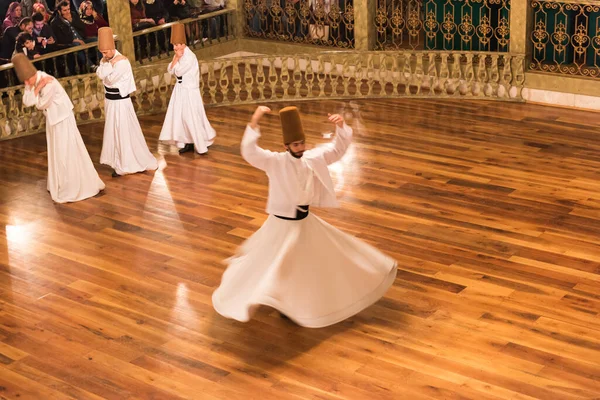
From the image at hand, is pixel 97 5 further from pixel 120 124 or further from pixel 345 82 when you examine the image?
pixel 345 82

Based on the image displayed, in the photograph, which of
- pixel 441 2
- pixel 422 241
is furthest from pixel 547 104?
pixel 422 241

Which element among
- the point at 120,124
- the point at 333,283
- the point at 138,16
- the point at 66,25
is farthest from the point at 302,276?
the point at 138,16

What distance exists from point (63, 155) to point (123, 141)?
80 cm

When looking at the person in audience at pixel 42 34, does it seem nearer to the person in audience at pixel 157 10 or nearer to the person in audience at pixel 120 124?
the person in audience at pixel 157 10

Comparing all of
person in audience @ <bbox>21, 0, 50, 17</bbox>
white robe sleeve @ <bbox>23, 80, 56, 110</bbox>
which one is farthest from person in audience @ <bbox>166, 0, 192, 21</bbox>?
white robe sleeve @ <bbox>23, 80, 56, 110</bbox>

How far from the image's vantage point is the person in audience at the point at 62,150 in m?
9.23

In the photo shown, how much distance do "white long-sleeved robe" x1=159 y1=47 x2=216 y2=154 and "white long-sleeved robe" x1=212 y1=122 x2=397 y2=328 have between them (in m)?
4.17

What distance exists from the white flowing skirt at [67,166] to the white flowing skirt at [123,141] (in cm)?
63

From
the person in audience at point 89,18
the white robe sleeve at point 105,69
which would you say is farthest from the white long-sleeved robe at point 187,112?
the person in audience at point 89,18

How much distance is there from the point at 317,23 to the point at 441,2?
6.44 feet

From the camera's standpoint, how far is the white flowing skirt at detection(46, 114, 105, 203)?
9.34m

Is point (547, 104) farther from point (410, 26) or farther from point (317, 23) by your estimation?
point (317, 23)

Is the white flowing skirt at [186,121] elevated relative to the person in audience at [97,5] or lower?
lower

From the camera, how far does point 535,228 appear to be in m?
8.16
